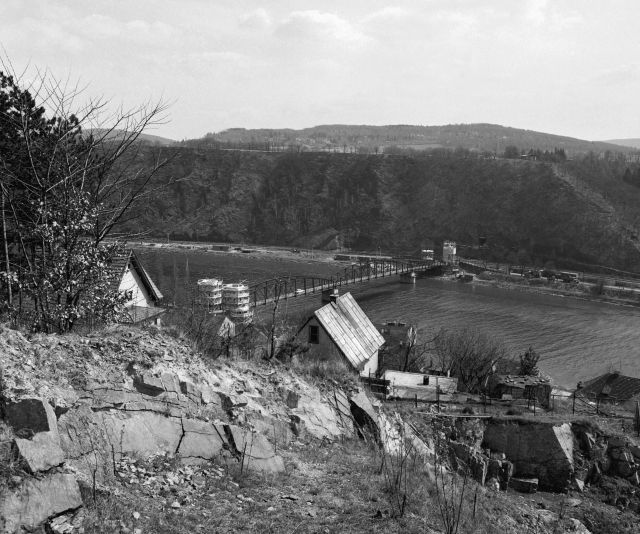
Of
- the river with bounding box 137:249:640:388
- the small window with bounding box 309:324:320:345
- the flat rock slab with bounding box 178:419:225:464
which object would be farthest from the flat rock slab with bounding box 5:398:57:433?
the river with bounding box 137:249:640:388

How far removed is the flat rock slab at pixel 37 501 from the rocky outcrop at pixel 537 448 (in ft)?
34.4

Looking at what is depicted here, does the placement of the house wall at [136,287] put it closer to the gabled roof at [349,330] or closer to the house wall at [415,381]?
the gabled roof at [349,330]

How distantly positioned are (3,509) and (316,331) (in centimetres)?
1356

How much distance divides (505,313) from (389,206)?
61748mm

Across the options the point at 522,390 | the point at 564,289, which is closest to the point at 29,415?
Result: the point at 522,390

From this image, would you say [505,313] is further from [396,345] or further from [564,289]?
[396,345]

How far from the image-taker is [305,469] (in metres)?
7.89

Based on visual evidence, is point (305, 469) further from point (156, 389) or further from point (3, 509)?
point (3, 509)

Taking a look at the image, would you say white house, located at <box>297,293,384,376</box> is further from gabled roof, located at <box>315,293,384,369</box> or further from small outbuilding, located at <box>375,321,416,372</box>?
small outbuilding, located at <box>375,321,416,372</box>

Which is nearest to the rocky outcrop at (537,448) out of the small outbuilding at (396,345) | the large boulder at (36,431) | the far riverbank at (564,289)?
the large boulder at (36,431)

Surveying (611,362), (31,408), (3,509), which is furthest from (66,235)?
(611,362)

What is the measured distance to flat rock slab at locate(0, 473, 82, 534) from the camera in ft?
16.3

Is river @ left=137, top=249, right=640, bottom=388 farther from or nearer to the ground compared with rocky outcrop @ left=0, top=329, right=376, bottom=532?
nearer to the ground

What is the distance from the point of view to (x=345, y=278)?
2921 inches
